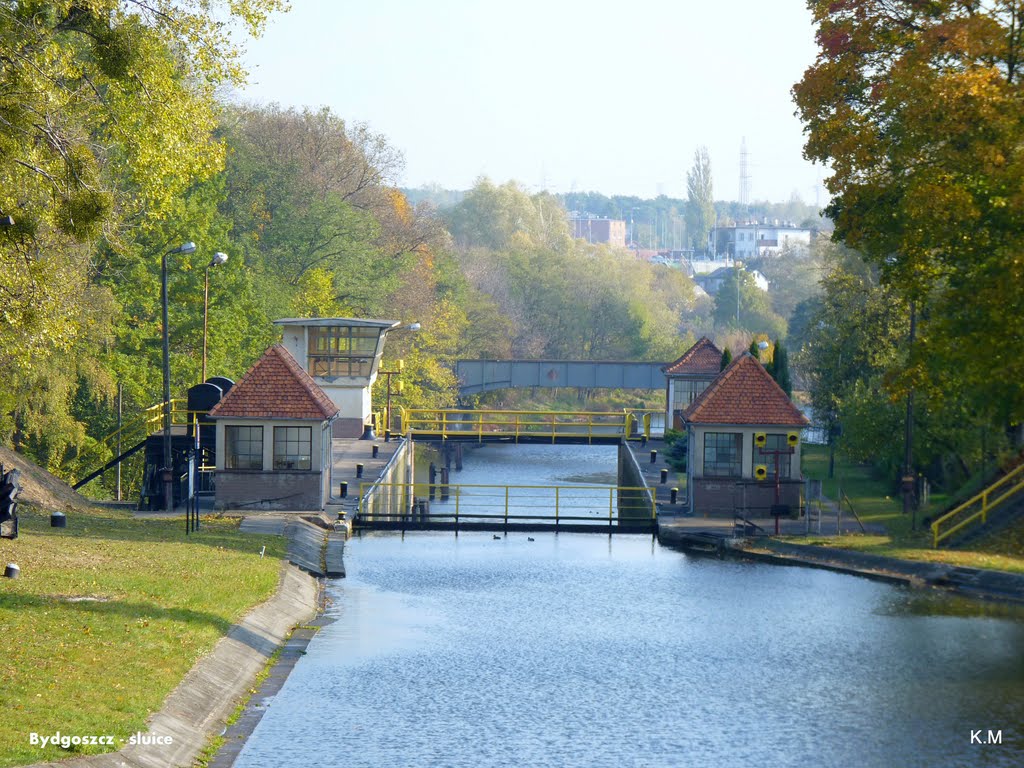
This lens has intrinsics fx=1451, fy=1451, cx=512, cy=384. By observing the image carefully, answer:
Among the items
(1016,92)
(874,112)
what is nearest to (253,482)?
(874,112)

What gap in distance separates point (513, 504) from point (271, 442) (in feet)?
63.3

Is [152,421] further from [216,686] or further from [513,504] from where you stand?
[216,686]

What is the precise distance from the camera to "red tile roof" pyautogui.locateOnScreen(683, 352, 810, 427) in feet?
142

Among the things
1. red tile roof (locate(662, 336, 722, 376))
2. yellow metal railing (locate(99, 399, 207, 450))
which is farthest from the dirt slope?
red tile roof (locate(662, 336, 722, 376))

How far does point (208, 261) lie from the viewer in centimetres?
6200

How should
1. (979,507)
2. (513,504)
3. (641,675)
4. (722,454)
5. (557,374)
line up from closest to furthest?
(641,675) → (979,507) → (722,454) → (513,504) → (557,374)

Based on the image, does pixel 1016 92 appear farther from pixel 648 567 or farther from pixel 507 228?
pixel 507 228

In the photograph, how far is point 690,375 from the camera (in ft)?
221

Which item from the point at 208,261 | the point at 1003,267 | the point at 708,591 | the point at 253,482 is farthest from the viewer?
the point at 208,261

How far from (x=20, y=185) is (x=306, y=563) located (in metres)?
12.2

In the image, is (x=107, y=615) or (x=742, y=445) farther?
(x=742, y=445)

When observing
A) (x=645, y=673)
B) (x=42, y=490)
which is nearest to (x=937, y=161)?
(x=645, y=673)

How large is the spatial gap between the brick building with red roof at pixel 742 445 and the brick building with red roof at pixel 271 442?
439 inches

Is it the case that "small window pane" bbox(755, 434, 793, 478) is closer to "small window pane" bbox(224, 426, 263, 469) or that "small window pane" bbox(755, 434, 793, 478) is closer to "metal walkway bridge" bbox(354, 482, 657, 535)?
"metal walkway bridge" bbox(354, 482, 657, 535)
